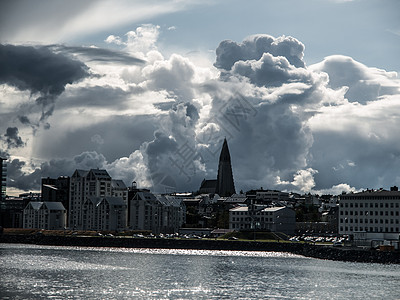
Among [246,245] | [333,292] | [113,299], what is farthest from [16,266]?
[246,245]

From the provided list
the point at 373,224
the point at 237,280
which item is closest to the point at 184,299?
the point at 237,280

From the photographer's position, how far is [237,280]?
10094 centimetres

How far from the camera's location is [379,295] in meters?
85.6

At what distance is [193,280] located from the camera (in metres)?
99.9

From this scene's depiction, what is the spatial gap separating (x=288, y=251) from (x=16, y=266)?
86.6 meters

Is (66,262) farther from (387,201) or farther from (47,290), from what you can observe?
(387,201)

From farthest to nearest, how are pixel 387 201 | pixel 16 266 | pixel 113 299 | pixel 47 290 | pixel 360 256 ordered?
pixel 387 201
pixel 360 256
pixel 16 266
pixel 47 290
pixel 113 299

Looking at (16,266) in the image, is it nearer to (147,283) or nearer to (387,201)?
(147,283)

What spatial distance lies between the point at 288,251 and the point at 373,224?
31.0 metres

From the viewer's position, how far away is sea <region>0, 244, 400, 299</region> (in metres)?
82.6

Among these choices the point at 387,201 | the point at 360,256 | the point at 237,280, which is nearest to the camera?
the point at 237,280

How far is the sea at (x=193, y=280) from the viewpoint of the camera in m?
82.6

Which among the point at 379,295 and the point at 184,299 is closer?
the point at 184,299

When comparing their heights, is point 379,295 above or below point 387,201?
below
